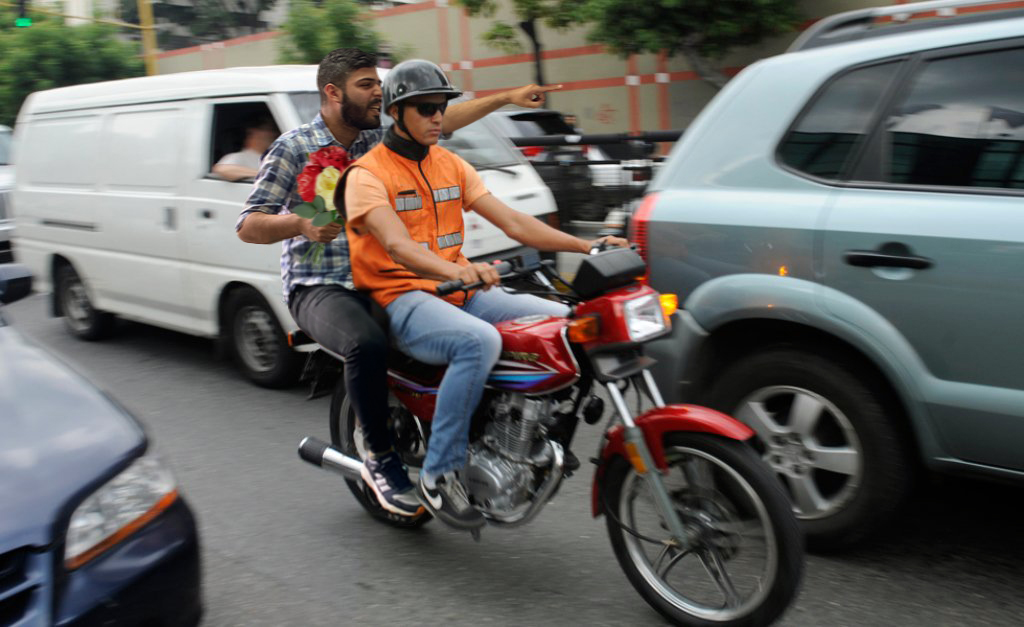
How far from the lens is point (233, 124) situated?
624 cm

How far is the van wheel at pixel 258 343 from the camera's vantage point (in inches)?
243

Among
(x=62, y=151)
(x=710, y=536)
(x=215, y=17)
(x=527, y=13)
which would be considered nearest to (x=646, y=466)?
(x=710, y=536)

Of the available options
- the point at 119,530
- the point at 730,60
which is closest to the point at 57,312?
the point at 119,530

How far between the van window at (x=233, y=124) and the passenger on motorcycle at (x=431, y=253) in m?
2.78

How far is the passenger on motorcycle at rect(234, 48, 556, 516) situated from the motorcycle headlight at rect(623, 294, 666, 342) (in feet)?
3.12

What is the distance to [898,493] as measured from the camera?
10.9 ft

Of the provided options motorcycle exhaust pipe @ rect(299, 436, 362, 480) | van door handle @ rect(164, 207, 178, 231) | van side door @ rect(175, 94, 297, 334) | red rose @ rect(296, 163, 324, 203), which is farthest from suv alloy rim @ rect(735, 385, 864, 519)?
van door handle @ rect(164, 207, 178, 231)

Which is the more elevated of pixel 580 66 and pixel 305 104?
pixel 580 66

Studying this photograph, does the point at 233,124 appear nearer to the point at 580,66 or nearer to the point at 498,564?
the point at 498,564

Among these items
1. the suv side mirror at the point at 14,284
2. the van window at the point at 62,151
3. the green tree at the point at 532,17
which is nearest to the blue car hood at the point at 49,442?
the suv side mirror at the point at 14,284

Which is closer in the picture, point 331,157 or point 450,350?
point 450,350

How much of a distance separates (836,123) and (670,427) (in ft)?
4.43

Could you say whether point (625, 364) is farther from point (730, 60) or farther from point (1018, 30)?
point (730, 60)

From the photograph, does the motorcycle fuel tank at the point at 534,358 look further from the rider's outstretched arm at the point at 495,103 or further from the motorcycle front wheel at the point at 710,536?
the rider's outstretched arm at the point at 495,103
